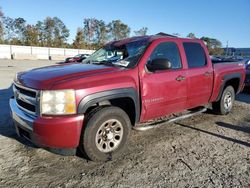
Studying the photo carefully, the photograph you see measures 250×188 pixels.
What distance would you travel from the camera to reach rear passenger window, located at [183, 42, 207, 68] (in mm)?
5238

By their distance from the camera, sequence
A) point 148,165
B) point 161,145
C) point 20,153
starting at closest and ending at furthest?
point 148,165 < point 20,153 < point 161,145

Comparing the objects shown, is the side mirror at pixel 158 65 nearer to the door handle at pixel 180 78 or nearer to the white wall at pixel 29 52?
the door handle at pixel 180 78

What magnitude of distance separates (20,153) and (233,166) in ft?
10.7

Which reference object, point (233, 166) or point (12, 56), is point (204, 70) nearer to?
point (233, 166)

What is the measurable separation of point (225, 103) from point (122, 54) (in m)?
3.42

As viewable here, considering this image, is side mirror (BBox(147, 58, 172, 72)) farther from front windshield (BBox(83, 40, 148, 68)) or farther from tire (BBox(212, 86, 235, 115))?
tire (BBox(212, 86, 235, 115))

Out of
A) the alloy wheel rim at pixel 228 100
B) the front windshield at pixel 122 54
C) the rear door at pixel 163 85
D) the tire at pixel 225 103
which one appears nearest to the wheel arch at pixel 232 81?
the tire at pixel 225 103

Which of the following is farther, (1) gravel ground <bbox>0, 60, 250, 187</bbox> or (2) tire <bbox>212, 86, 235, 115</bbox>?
(2) tire <bbox>212, 86, 235, 115</bbox>

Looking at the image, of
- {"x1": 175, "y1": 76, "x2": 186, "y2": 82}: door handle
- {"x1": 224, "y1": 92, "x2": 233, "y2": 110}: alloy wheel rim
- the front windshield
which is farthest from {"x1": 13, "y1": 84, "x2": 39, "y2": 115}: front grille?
{"x1": 224, "y1": 92, "x2": 233, "y2": 110}: alloy wheel rim

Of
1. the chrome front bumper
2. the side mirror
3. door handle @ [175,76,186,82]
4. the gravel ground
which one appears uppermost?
the side mirror

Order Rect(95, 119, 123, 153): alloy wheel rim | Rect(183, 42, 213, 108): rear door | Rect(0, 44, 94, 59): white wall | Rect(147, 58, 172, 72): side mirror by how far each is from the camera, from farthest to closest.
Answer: Rect(0, 44, 94, 59): white wall → Rect(183, 42, 213, 108): rear door → Rect(147, 58, 172, 72): side mirror → Rect(95, 119, 123, 153): alloy wheel rim

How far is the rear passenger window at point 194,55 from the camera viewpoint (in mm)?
5238

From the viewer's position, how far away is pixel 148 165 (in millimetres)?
3846

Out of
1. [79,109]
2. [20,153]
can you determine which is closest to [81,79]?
[79,109]
